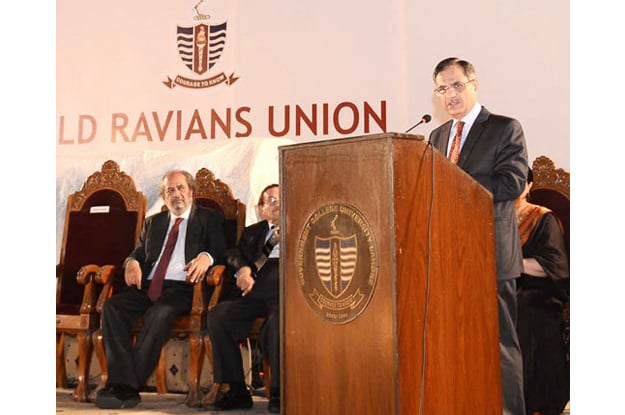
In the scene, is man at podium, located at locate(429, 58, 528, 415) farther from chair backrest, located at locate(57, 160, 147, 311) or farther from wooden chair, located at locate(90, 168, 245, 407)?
chair backrest, located at locate(57, 160, 147, 311)

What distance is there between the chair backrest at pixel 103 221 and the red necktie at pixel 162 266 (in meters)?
0.30

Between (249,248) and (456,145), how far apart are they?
154 centimetres

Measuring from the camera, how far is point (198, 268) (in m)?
4.66

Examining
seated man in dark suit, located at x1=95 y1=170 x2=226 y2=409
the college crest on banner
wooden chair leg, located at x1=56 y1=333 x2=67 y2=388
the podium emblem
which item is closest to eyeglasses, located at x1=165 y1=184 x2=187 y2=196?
seated man in dark suit, located at x1=95 y1=170 x2=226 y2=409

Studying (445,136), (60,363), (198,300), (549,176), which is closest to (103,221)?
(60,363)

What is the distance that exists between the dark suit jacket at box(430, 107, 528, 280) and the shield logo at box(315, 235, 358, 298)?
50.1 inches

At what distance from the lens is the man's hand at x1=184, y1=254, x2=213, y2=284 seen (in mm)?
4640

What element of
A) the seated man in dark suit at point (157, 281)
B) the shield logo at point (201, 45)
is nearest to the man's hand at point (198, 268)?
the seated man in dark suit at point (157, 281)

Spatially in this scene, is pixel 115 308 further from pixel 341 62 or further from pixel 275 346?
pixel 341 62

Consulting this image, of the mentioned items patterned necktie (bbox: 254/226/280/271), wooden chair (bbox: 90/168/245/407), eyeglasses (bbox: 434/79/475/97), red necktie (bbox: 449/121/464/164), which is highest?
eyeglasses (bbox: 434/79/475/97)

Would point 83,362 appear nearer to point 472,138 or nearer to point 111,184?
point 111,184

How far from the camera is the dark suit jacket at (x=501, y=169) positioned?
351 cm

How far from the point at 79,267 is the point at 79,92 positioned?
1313 millimetres

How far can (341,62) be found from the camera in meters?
5.15
